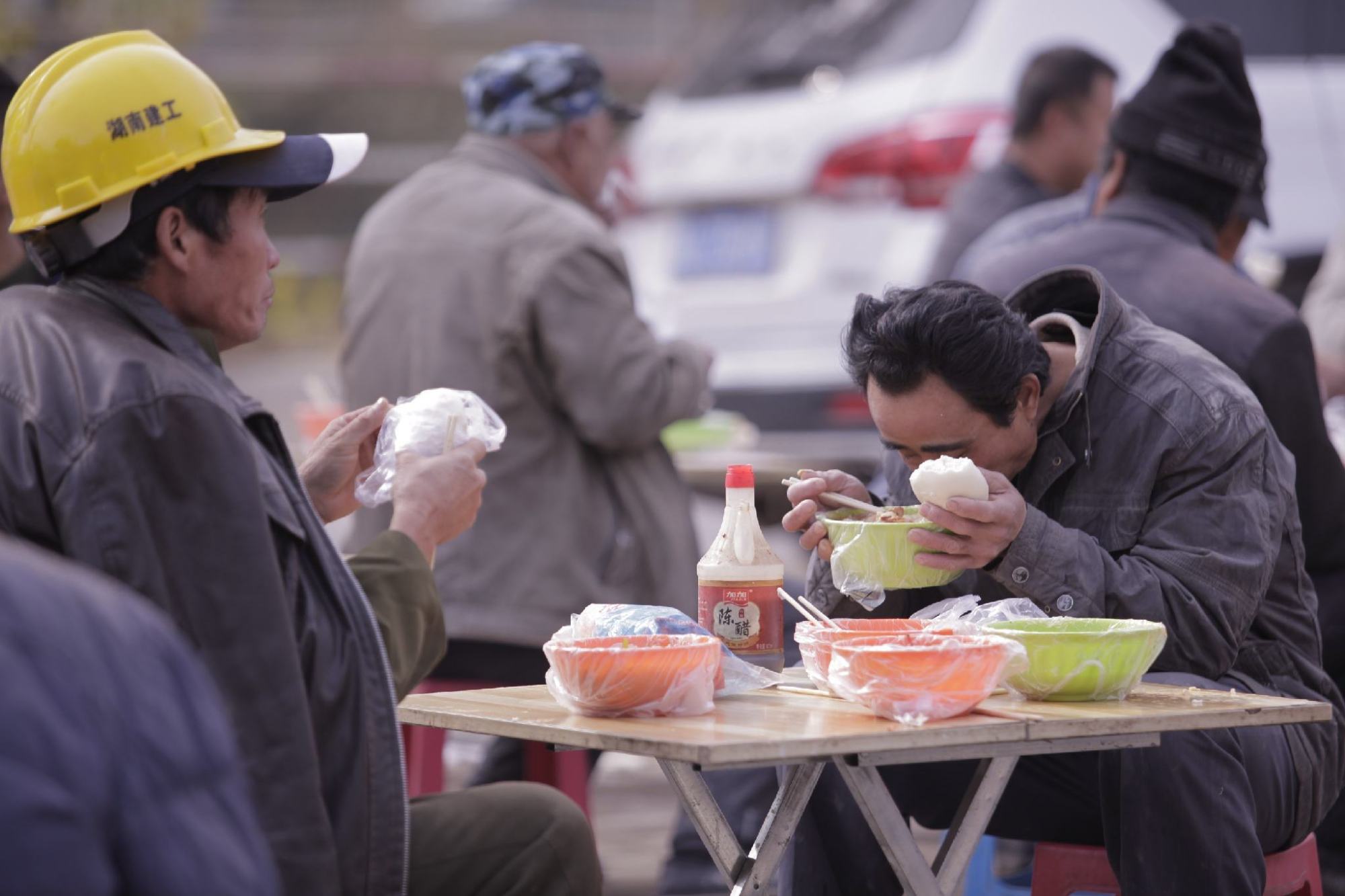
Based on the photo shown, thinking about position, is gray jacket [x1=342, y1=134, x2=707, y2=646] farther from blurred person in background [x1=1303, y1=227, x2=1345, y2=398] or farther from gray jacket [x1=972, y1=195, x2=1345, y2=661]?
blurred person in background [x1=1303, y1=227, x2=1345, y2=398]

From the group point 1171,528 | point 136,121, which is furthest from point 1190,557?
point 136,121

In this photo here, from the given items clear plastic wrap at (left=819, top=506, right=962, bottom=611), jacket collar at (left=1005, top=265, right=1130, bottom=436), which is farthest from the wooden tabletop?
jacket collar at (left=1005, top=265, right=1130, bottom=436)

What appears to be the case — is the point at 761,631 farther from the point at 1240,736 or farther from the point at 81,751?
the point at 81,751

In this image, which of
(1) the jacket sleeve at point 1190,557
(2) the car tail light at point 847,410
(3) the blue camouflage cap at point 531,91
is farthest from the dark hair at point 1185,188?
(2) the car tail light at point 847,410

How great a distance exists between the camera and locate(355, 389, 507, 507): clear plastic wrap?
8.91 ft

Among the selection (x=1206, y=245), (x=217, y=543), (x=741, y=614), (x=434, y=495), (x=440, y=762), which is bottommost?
(x=440, y=762)

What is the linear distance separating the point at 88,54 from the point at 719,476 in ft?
8.76

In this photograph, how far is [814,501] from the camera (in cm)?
294

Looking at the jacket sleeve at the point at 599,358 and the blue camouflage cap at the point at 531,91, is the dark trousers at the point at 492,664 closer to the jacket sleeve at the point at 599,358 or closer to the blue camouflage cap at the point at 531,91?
the jacket sleeve at the point at 599,358

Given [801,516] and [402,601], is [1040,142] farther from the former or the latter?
[402,601]

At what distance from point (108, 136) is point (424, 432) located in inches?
24.5

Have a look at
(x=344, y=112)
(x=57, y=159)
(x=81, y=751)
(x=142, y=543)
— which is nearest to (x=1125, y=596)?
(x=142, y=543)

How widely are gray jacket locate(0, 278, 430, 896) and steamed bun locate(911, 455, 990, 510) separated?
2.84 feet

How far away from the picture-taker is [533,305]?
427 cm
